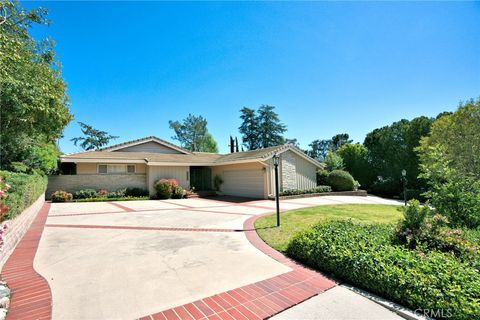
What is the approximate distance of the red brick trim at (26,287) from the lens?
118 inches

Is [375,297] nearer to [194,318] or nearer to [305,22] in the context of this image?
[194,318]

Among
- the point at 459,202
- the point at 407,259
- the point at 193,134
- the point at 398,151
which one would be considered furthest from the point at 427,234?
the point at 193,134

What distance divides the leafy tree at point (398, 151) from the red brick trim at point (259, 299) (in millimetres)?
21457

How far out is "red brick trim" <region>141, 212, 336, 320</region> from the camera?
298 cm

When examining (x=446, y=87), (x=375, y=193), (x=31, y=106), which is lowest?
(x=375, y=193)

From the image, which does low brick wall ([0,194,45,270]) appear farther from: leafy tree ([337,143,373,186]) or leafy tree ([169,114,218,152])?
leafy tree ([169,114,218,152])

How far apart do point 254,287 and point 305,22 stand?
32.3 feet

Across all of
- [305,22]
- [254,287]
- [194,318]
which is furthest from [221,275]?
[305,22]

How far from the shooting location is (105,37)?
10.3 metres

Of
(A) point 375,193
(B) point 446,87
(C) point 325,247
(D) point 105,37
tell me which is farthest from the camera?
(A) point 375,193

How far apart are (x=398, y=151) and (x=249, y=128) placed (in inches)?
1182

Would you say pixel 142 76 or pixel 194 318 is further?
pixel 142 76

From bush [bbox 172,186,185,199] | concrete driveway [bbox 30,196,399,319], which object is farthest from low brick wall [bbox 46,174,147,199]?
concrete driveway [bbox 30,196,399,319]

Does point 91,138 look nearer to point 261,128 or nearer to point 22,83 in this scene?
point 261,128
